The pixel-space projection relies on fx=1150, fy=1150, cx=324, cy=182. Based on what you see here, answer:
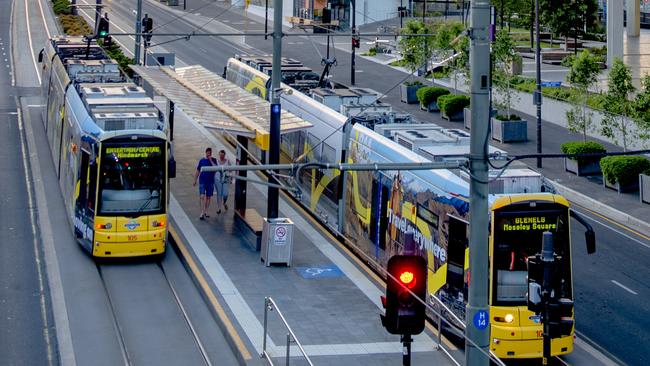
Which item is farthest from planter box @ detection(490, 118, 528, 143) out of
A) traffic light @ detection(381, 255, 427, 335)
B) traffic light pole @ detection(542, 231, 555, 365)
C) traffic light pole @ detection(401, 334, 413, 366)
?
traffic light @ detection(381, 255, 427, 335)

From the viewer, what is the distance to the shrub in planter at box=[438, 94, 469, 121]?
49.3 m

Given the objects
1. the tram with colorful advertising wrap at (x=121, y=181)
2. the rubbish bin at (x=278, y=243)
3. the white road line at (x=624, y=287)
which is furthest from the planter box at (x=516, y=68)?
the rubbish bin at (x=278, y=243)

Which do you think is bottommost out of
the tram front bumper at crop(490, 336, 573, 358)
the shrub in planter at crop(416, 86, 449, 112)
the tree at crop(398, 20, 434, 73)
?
the tram front bumper at crop(490, 336, 573, 358)

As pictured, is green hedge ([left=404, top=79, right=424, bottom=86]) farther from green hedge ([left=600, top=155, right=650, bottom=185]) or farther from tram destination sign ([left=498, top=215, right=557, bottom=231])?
tram destination sign ([left=498, top=215, right=557, bottom=231])

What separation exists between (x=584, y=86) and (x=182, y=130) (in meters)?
15.5

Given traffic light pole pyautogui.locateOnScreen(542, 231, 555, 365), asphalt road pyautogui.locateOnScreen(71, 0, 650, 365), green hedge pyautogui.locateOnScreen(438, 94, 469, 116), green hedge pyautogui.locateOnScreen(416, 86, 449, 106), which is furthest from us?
green hedge pyautogui.locateOnScreen(416, 86, 449, 106)

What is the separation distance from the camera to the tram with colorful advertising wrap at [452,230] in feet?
65.1

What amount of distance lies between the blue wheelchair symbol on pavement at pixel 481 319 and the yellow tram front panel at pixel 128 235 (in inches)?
513

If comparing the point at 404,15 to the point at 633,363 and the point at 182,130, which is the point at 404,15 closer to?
the point at 182,130

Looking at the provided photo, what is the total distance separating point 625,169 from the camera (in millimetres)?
35688

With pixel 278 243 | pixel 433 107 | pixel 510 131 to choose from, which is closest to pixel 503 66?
pixel 433 107

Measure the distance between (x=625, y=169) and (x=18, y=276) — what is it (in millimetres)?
19148

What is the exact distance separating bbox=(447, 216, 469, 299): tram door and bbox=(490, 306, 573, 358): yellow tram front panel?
0.89 m

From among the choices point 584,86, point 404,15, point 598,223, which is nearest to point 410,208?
point 598,223
